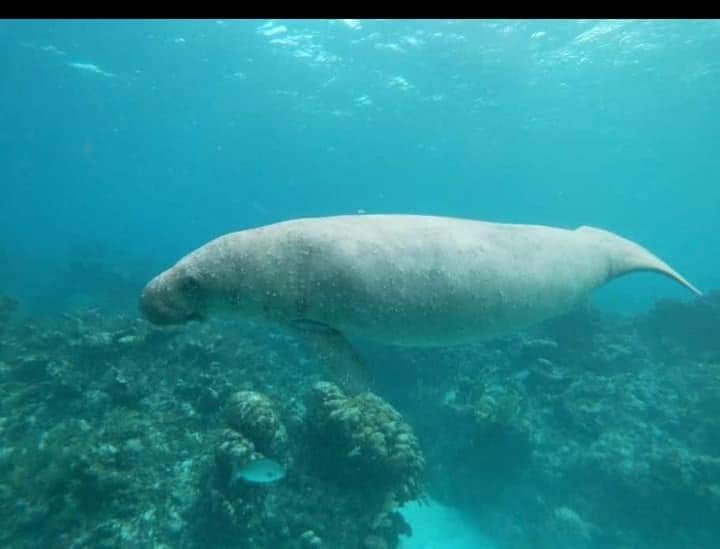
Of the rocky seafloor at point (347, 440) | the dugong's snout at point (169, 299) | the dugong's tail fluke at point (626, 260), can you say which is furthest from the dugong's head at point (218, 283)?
the dugong's tail fluke at point (626, 260)

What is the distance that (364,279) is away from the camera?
5.64 metres

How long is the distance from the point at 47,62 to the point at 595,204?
4226 inches

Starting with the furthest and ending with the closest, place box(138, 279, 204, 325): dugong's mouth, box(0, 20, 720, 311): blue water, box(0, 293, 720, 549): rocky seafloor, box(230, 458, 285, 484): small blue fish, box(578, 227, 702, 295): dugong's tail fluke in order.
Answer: box(0, 20, 720, 311): blue water → box(578, 227, 702, 295): dugong's tail fluke → box(0, 293, 720, 549): rocky seafloor → box(230, 458, 285, 484): small blue fish → box(138, 279, 204, 325): dugong's mouth

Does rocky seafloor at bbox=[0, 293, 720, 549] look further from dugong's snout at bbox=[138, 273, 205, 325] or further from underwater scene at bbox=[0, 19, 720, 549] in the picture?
dugong's snout at bbox=[138, 273, 205, 325]

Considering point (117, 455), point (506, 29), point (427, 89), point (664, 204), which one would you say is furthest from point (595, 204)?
point (117, 455)

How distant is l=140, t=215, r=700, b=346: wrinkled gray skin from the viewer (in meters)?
5.58

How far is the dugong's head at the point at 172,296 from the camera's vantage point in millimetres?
5496

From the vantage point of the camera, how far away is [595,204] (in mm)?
114875

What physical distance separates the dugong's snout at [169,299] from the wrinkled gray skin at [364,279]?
0.03ft

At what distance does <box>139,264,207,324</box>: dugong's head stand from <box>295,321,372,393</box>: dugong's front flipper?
3.91ft

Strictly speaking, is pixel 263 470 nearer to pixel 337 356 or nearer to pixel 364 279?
pixel 337 356

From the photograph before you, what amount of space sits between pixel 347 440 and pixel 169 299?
420 cm

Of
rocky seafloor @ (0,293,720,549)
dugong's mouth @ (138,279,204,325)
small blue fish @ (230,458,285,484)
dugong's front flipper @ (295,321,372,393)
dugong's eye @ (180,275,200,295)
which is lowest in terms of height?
rocky seafloor @ (0,293,720,549)

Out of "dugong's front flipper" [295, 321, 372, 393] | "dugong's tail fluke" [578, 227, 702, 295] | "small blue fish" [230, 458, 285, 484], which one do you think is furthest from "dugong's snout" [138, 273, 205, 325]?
"dugong's tail fluke" [578, 227, 702, 295]
